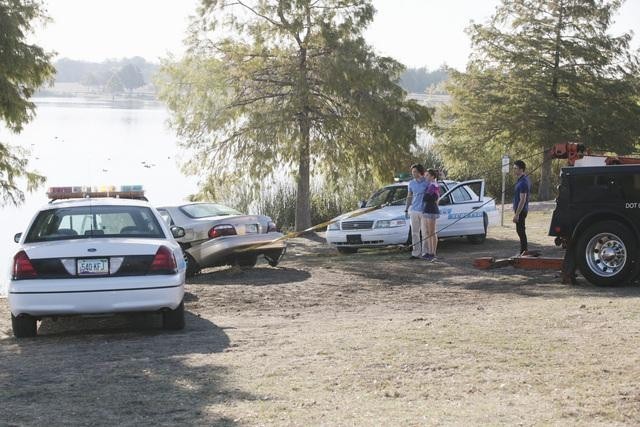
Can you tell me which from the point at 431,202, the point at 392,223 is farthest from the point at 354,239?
the point at 431,202

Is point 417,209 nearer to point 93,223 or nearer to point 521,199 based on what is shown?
point 521,199

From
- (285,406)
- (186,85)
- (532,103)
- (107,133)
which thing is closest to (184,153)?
(186,85)

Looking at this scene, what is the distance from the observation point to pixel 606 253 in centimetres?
1311

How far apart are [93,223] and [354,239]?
32.9ft

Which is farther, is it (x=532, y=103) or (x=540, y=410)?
(x=532, y=103)

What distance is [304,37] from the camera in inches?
1085

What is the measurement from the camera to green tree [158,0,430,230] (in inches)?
1064

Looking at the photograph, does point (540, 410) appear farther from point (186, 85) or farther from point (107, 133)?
point (107, 133)

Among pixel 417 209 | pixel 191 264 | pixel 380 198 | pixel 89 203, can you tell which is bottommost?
pixel 191 264

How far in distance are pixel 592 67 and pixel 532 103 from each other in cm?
368

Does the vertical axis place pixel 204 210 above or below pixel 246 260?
above

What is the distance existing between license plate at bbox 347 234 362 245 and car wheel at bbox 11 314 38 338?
1031 centimetres

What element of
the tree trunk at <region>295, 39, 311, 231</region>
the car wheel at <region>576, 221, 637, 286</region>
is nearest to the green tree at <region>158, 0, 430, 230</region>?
the tree trunk at <region>295, 39, 311, 231</region>

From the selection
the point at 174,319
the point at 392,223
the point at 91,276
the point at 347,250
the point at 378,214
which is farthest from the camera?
the point at 347,250
